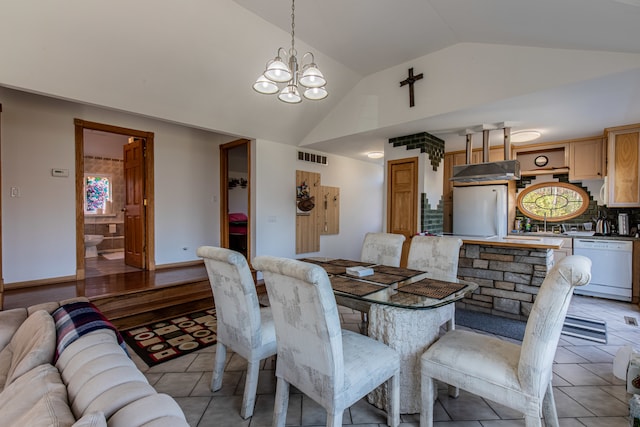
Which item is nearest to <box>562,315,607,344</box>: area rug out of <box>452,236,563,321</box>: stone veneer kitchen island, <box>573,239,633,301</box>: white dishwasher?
<box>452,236,563,321</box>: stone veneer kitchen island

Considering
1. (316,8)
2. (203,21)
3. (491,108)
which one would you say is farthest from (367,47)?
(203,21)

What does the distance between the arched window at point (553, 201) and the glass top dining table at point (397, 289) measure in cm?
399

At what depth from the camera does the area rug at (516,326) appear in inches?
117

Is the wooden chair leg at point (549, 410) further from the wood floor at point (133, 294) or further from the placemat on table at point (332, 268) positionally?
the wood floor at point (133, 294)

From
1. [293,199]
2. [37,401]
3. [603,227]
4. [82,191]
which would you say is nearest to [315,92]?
[37,401]

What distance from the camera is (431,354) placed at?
64.8 inches

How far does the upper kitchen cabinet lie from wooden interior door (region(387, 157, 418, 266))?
261cm

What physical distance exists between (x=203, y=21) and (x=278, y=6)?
2.39 ft

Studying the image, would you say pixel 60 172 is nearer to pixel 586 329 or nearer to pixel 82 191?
pixel 82 191

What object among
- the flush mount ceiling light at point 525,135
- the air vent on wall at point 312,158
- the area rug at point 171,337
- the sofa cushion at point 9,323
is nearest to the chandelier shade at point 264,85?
the sofa cushion at point 9,323

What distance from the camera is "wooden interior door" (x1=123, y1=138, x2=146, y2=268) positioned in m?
4.73

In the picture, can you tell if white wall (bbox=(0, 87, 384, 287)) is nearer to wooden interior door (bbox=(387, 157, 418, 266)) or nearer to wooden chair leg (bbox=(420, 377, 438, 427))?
wooden interior door (bbox=(387, 157, 418, 266))

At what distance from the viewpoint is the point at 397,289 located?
6.48 feet

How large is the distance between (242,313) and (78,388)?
99 centimetres
